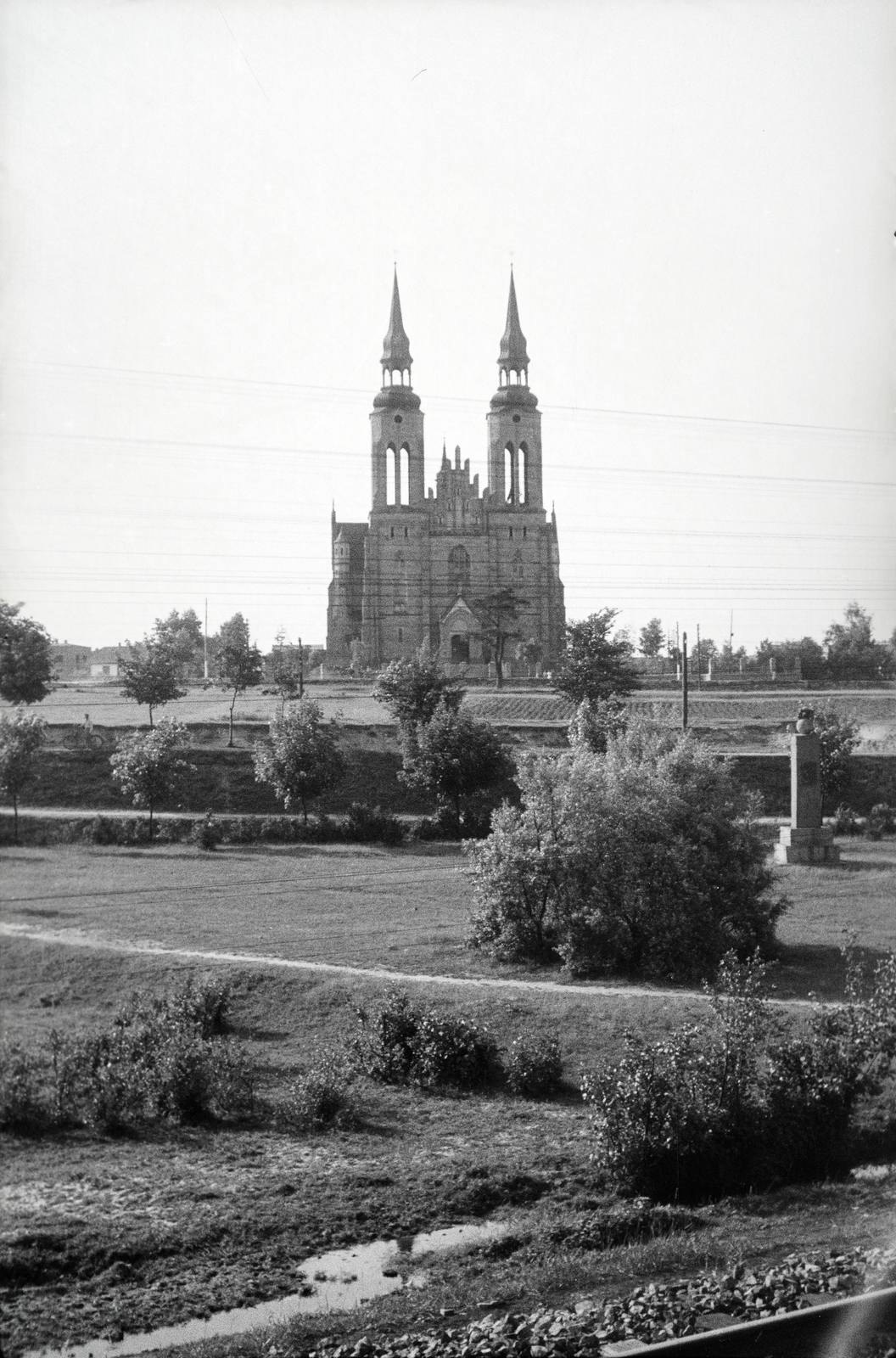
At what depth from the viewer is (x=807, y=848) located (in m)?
15.0

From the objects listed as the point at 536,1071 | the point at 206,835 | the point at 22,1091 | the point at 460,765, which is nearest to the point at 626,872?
the point at 536,1071

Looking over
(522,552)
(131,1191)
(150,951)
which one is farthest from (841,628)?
(131,1191)

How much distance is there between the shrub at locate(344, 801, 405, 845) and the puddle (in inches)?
297

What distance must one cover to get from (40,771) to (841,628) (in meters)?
15.6

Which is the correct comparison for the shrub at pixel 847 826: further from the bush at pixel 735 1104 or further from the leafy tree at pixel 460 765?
the bush at pixel 735 1104

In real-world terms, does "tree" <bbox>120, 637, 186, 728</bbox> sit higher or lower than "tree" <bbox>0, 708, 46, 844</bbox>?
higher

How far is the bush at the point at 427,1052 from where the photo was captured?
9195 millimetres

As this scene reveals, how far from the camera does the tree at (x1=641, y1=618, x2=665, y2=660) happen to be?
2990 centimetres

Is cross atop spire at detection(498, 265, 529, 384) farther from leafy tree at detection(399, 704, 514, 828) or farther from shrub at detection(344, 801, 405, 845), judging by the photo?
shrub at detection(344, 801, 405, 845)

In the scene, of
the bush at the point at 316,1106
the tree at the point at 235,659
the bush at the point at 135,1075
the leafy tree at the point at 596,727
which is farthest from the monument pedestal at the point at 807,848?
the tree at the point at 235,659

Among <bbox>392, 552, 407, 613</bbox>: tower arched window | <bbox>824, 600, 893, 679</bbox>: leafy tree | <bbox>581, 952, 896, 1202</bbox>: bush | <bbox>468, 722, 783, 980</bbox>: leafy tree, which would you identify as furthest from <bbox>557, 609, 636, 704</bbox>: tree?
<bbox>581, 952, 896, 1202</bbox>: bush

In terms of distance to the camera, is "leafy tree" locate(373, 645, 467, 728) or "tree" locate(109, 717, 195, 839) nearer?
"tree" locate(109, 717, 195, 839)

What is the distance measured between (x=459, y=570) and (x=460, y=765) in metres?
15.2

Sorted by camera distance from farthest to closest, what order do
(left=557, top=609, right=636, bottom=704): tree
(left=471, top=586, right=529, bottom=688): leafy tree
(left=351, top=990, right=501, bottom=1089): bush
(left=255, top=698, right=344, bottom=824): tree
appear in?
(left=471, top=586, right=529, bottom=688): leafy tree, (left=557, top=609, right=636, bottom=704): tree, (left=255, top=698, right=344, bottom=824): tree, (left=351, top=990, right=501, bottom=1089): bush
